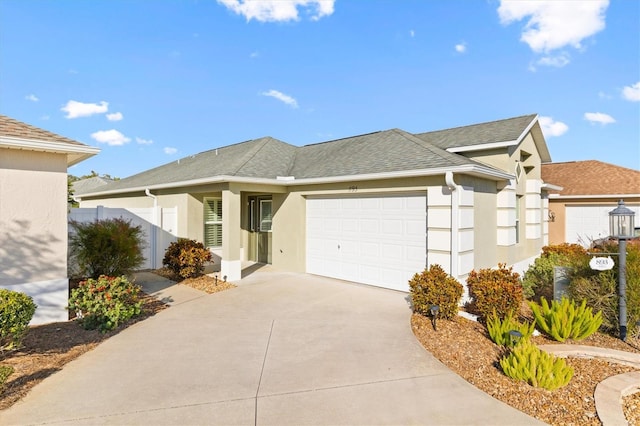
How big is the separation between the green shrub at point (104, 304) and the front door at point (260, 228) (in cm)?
623

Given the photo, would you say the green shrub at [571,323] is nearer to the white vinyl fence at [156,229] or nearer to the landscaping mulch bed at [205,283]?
the landscaping mulch bed at [205,283]

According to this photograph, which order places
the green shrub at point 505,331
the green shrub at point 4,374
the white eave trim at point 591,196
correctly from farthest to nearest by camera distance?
the white eave trim at point 591,196
the green shrub at point 505,331
the green shrub at point 4,374

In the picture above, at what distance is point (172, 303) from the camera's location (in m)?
7.61

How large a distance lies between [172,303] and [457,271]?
6.90 m

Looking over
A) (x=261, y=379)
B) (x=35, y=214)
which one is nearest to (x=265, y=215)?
(x=35, y=214)

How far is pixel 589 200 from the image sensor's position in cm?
1603

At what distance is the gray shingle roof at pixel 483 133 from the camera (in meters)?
9.99

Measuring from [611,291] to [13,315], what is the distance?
9712 mm

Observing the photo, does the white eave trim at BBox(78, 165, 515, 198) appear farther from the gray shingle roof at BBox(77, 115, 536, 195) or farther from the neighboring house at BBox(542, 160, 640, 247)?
the neighboring house at BBox(542, 160, 640, 247)

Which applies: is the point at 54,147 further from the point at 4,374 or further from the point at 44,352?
the point at 4,374

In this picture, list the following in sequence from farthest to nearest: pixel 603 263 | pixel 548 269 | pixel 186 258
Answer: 1. pixel 548 269
2. pixel 186 258
3. pixel 603 263

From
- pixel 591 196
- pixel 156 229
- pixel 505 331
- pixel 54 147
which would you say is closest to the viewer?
pixel 505 331

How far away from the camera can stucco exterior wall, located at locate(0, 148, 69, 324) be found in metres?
5.91

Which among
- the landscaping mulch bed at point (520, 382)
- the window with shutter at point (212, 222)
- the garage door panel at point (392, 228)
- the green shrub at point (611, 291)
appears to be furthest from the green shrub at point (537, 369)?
the window with shutter at point (212, 222)
